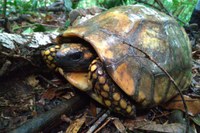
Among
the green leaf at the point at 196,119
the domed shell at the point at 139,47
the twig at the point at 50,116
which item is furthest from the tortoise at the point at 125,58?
the green leaf at the point at 196,119

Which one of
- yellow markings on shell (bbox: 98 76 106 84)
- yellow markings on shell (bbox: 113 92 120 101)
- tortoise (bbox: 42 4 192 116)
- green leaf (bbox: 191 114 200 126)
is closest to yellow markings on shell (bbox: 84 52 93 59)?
tortoise (bbox: 42 4 192 116)

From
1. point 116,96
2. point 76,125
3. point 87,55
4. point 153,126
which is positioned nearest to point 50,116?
point 76,125

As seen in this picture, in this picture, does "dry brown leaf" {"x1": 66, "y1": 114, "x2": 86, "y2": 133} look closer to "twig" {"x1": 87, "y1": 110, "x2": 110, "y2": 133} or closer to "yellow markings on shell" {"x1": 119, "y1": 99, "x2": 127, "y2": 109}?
"twig" {"x1": 87, "y1": 110, "x2": 110, "y2": 133}

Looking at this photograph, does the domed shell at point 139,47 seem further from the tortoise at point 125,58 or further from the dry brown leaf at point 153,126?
the dry brown leaf at point 153,126

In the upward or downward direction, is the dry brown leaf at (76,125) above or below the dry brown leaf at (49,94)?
below

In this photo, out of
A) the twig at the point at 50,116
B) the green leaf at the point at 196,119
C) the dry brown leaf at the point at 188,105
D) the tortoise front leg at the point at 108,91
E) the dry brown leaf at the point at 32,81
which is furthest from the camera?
the dry brown leaf at the point at 32,81

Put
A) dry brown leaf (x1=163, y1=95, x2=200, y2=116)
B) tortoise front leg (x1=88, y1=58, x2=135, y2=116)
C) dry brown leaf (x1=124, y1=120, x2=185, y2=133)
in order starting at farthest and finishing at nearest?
dry brown leaf (x1=163, y1=95, x2=200, y2=116) < tortoise front leg (x1=88, y1=58, x2=135, y2=116) < dry brown leaf (x1=124, y1=120, x2=185, y2=133)
